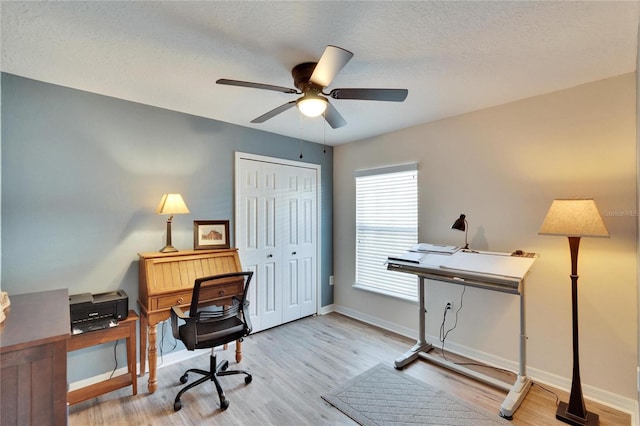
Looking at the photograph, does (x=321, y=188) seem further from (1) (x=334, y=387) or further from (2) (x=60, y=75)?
(2) (x=60, y=75)

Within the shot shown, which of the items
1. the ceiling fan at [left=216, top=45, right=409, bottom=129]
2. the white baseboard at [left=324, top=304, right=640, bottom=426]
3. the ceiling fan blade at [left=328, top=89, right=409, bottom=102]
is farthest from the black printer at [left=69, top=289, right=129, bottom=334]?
the white baseboard at [left=324, top=304, right=640, bottom=426]

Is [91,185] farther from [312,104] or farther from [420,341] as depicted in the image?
[420,341]

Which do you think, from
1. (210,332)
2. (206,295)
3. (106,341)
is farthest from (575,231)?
(106,341)

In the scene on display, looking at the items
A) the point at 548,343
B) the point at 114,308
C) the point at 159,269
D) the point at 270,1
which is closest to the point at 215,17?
the point at 270,1

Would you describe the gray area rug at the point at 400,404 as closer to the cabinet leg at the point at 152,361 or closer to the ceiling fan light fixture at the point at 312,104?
the cabinet leg at the point at 152,361

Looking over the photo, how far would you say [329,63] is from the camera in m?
1.53

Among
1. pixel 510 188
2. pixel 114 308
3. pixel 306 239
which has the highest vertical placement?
pixel 510 188

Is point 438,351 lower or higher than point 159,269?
lower

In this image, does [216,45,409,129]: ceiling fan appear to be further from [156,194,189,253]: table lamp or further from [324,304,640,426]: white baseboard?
[324,304,640,426]: white baseboard

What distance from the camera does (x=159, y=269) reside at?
248 centimetres

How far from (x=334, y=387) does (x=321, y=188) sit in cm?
253

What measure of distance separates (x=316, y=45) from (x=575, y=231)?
2.08 m

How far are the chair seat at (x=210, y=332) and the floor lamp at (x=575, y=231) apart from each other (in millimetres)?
2413

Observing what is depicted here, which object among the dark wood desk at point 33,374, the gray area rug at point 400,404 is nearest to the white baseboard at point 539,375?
the gray area rug at point 400,404
